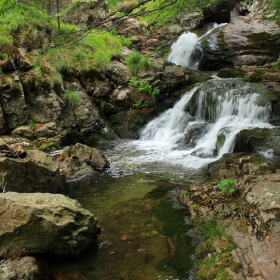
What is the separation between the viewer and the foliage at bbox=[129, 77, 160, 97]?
12766 mm

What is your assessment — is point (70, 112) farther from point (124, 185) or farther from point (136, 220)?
point (136, 220)

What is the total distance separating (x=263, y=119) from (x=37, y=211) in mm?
8930

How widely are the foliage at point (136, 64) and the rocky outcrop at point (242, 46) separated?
13.4ft

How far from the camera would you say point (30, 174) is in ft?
19.1

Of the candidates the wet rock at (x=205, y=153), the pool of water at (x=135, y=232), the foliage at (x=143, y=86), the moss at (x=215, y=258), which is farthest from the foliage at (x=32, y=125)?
the moss at (x=215, y=258)

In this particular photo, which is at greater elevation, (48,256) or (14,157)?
(14,157)

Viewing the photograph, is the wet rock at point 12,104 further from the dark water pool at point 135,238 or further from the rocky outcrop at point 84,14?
the rocky outcrop at point 84,14

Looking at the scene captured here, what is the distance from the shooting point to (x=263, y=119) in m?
10.0

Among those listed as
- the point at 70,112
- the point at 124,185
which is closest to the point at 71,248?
the point at 124,185

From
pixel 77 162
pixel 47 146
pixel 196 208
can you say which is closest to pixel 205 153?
pixel 77 162

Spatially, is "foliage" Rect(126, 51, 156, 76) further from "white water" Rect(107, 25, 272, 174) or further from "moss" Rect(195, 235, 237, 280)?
"moss" Rect(195, 235, 237, 280)

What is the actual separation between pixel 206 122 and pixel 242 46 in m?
7.41

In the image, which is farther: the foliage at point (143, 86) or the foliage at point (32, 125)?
Answer: the foliage at point (143, 86)

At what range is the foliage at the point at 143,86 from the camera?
12766 millimetres
